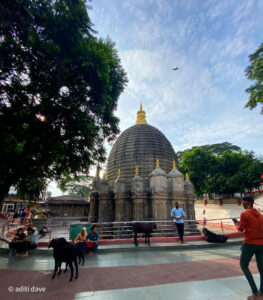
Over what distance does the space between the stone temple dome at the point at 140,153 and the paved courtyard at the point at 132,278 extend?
10.1 meters

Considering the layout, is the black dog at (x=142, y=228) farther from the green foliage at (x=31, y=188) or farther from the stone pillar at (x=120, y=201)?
the stone pillar at (x=120, y=201)

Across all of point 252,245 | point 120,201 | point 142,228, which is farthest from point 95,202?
point 252,245

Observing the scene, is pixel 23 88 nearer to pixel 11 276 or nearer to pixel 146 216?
pixel 11 276

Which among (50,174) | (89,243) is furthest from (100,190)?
(89,243)

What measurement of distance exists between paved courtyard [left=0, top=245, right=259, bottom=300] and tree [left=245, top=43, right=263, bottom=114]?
15142mm

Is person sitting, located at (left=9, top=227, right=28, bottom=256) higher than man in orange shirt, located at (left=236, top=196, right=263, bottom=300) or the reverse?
the reverse

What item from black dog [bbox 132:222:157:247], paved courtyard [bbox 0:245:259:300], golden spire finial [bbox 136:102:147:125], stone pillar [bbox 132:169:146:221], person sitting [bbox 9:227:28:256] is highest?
golden spire finial [bbox 136:102:147:125]

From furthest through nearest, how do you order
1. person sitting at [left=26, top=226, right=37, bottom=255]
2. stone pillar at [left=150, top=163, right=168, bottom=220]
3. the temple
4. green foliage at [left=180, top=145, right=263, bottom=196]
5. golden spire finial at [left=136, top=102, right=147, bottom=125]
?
1. green foliage at [left=180, top=145, right=263, bottom=196]
2. golden spire finial at [left=136, top=102, right=147, bottom=125]
3. the temple
4. stone pillar at [left=150, top=163, right=168, bottom=220]
5. person sitting at [left=26, top=226, right=37, bottom=255]

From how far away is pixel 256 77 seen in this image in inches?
580

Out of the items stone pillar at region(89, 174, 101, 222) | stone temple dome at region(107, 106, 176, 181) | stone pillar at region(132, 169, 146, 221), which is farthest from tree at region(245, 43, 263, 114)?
stone pillar at region(89, 174, 101, 222)

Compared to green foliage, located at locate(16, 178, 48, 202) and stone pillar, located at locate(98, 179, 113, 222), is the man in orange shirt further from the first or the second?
stone pillar, located at locate(98, 179, 113, 222)

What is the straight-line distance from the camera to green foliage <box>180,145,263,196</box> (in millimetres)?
22828

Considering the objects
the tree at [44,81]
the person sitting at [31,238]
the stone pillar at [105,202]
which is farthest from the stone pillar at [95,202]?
the person sitting at [31,238]

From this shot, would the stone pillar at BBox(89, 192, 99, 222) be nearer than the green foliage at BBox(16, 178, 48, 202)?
No
